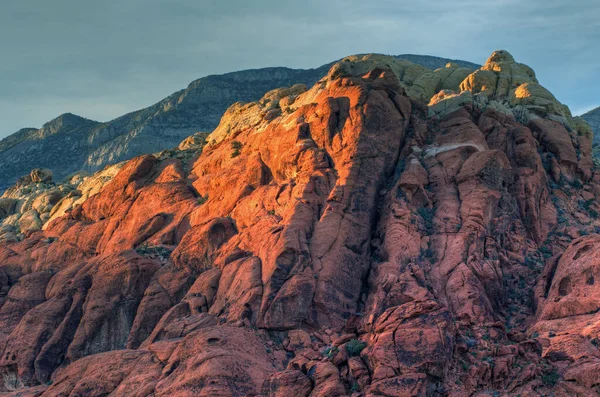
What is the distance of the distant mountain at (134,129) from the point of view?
→ 117938 millimetres

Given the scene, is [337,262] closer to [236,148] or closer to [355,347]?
[355,347]

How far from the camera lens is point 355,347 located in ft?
83.0

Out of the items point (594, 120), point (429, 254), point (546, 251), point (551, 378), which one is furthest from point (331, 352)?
point (594, 120)

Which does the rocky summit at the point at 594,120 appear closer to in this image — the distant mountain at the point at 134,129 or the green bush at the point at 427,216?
the distant mountain at the point at 134,129

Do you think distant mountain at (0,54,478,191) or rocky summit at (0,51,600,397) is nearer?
rocky summit at (0,51,600,397)

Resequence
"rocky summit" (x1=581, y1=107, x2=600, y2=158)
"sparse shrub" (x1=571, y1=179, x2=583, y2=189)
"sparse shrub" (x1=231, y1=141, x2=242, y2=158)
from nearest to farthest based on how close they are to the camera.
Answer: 1. "sparse shrub" (x1=571, y1=179, x2=583, y2=189)
2. "sparse shrub" (x1=231, y1=141, x2=242, y2=158)
3. "rocky summit" (x1=581, y1=107, x2=600, y2=158)

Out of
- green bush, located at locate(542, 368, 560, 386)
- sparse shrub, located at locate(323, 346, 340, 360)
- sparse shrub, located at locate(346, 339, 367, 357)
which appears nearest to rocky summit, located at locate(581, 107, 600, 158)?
green bush, located at locate(542, 368, 560, 386)

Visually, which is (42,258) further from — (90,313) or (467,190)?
(467,190)

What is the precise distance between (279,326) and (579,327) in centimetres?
1396

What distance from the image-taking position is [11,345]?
37.3m

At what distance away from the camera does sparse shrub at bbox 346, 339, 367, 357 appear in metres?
25.1

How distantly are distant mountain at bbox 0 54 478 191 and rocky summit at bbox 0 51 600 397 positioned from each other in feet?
222

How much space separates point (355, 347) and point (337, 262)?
8496 mm

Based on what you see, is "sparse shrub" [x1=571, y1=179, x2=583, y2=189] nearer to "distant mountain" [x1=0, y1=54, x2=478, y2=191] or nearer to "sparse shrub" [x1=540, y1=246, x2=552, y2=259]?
"sparse shrub" [x1=540, y1=246, x2=552, y2=259]
